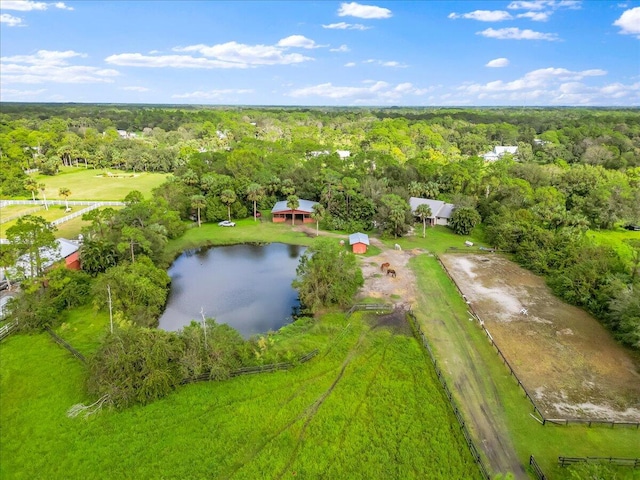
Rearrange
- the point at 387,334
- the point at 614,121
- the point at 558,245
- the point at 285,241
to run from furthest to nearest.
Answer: the point at 614,121
the point at 285,241
the point at 558,245
the point at 387,334

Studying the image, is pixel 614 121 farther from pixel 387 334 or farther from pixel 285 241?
pixel 387 334

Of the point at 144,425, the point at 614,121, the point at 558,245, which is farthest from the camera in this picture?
the point at 614,121

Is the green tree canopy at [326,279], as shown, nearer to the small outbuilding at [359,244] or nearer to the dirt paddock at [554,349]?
the small outbuilding at [359,244]

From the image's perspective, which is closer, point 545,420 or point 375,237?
point 545,420

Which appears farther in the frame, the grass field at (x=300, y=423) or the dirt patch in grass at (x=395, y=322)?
the dirt patch in grass at (x=395, y=322)

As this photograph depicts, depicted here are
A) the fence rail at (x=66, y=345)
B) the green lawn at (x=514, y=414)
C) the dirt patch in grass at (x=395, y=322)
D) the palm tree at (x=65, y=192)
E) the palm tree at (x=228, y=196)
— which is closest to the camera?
the green lawn at (x=514, y=414)

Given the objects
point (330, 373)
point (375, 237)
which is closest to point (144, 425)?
point (330, 373)

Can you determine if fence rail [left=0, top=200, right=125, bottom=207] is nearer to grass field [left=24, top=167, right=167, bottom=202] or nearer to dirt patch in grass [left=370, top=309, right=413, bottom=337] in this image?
grass field [left=24, top=167, right=167, bottom=202]

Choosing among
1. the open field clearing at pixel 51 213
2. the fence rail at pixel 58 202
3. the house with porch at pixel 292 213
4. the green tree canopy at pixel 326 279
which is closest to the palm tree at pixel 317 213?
the house with porch at pixel 292 213
